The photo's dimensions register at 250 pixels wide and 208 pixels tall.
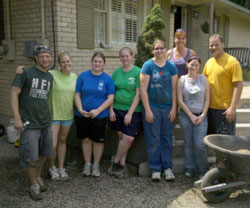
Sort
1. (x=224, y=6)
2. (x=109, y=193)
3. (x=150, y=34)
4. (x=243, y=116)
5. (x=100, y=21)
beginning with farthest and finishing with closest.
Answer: (x=224, y=6), (x=100, y=21), (x=150, y=34), (x=243, y=116), (x=109, y=193)

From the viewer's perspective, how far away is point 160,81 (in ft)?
12.1

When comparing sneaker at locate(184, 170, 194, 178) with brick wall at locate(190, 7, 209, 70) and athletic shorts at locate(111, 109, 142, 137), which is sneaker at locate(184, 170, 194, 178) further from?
brick wall at locate(190, 7, 209, 70)

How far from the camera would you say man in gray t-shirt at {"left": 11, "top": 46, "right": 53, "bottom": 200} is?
3139mm

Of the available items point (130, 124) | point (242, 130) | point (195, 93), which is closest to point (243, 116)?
point (242, 130)

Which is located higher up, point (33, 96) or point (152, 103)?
point (33, 96)

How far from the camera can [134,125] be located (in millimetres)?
3904

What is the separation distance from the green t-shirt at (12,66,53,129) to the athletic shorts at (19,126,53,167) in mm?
80

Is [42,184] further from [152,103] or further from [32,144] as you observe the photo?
[152,103]

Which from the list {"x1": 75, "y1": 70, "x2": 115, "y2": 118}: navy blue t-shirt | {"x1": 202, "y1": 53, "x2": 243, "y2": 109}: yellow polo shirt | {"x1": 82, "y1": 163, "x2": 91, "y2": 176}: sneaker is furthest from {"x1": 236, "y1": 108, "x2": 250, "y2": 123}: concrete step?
{"x1": 82, "y1": 163, "x2": 91, "y2": 176}: sneaker

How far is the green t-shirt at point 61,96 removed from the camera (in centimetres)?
371

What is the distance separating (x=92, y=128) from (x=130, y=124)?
0.52 meters

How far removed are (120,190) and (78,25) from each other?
3351 millimetres

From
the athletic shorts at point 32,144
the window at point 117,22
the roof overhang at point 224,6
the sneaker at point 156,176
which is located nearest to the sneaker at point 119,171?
the sneaker at point 156,176

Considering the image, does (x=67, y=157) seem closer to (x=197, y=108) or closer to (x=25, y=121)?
(x=25, y=121)
